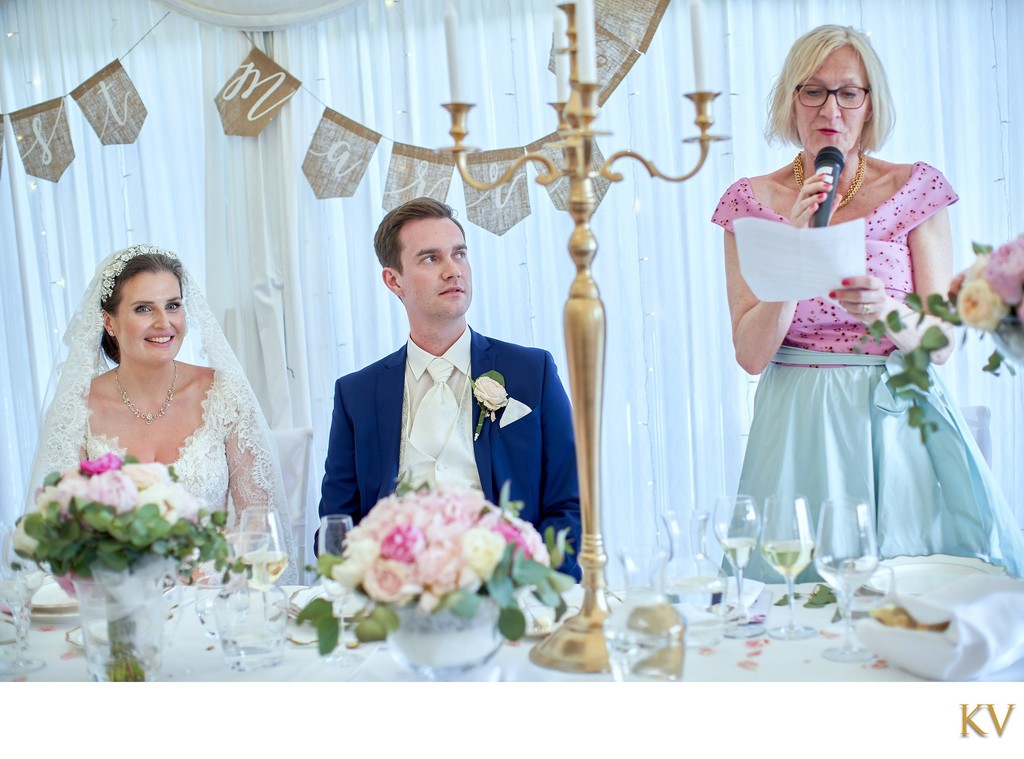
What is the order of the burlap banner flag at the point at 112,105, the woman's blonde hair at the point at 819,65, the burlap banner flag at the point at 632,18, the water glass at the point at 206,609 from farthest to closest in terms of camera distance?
the burlap banner flag at the point at 112,105
the burlap banner flag at the point at 632,18
the woman's blonde hair at the point at 819,65
the water glass at the point at 206,609

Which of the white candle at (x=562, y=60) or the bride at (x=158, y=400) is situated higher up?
the white candle at (x=562, y=60)

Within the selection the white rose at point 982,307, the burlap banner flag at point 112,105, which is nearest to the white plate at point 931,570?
the white rose at point 982,307

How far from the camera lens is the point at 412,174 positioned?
3672mm

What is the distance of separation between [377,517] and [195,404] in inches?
75.3

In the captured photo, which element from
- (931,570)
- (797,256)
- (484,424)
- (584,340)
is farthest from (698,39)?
(484,424)

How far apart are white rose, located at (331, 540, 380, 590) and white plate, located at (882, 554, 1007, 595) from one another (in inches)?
33.8

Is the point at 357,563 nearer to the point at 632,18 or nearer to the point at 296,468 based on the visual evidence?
the point at 296,468

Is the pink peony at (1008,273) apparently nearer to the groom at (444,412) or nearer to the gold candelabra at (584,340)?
the gold candelabra at (584,340)

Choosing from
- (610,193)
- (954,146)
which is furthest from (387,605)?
(954,146)

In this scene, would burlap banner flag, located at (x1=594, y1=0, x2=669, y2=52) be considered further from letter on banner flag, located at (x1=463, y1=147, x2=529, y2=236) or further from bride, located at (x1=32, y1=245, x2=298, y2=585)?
bride, located at (x1=32, y1=245, x2=298, y2=585)

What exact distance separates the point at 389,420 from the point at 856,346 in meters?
1.15

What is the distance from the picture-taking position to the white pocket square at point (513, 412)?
2.60m

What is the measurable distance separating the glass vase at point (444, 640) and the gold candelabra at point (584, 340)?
0.54ft

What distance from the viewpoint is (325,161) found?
148 inches
